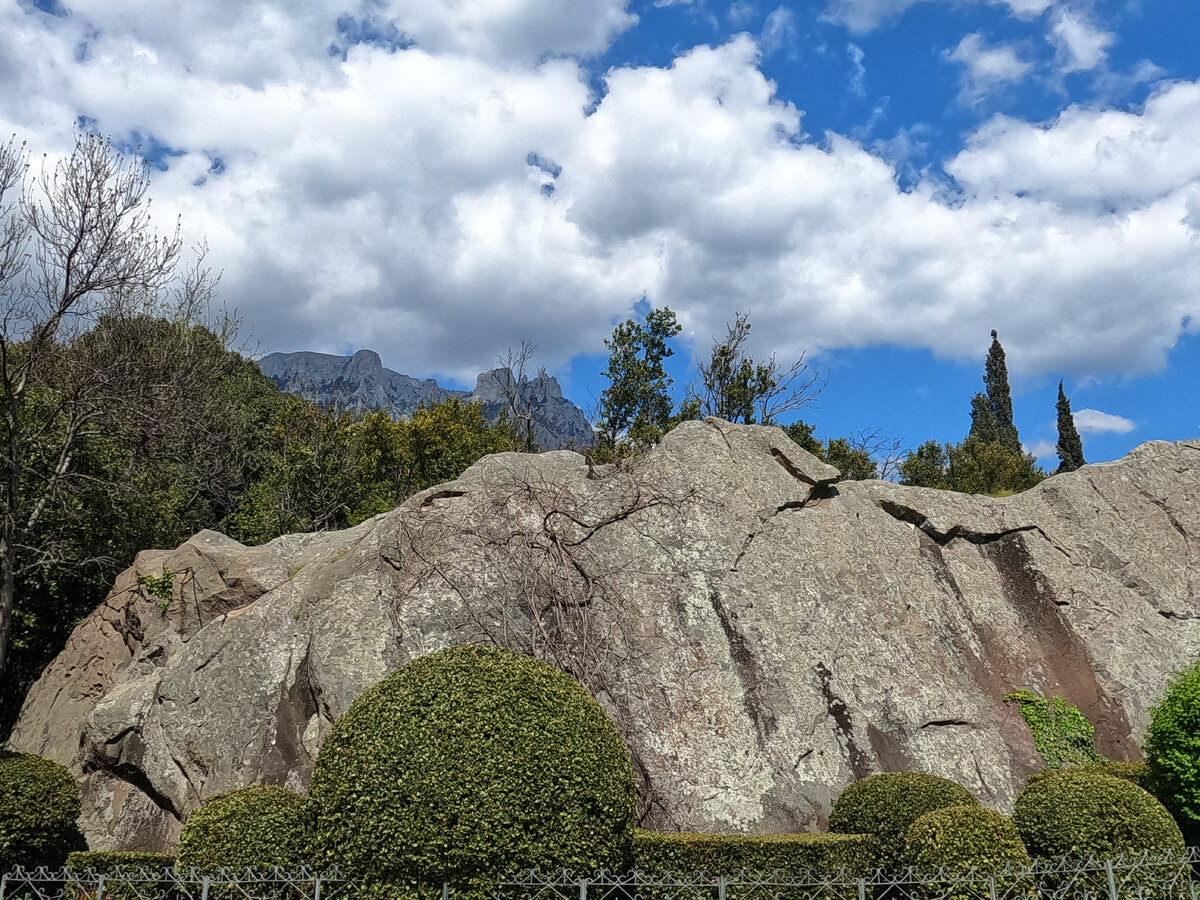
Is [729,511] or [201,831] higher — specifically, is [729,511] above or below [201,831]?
above

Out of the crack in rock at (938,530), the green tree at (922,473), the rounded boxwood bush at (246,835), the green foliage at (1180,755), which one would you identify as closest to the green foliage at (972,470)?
the green tree at (922,473)

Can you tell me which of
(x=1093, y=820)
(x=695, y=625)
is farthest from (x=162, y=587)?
(x=1093, y=820)

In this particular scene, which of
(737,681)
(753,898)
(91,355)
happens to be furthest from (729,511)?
(91,355)

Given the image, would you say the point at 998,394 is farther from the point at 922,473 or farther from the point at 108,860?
the point at 108,860

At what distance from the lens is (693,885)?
275 inches

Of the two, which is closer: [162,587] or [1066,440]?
[162,587]

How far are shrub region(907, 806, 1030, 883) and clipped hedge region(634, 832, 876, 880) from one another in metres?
0.90

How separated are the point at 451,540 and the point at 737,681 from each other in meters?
4.24

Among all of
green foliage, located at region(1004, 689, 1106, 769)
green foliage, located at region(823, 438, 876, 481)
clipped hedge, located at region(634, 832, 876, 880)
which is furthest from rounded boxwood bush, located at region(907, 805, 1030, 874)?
green foliage, located at region(823, 438, 876, 481)

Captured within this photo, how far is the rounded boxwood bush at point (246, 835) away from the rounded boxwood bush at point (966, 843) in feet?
17.4

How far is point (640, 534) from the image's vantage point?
41.4ft

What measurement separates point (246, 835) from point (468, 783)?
2.48 meters

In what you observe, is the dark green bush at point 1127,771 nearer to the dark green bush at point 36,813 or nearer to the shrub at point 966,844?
the shrub at point 966,844

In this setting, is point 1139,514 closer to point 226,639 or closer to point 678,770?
point 678,770
